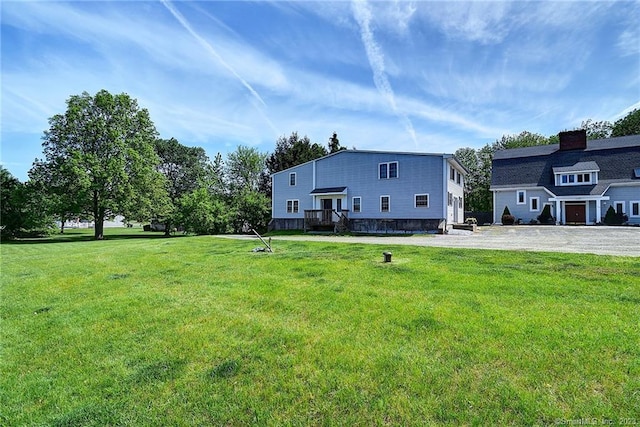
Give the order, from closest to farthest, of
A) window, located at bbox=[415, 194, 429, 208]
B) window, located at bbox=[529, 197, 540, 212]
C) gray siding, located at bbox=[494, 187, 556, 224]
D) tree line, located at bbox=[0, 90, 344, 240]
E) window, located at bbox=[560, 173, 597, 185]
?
window, located at bbox=[415, 194, 429, 208] < tree line, located at bbox=[0, 90, 344, 240] < window, located at bbox=[560, 173, 597, 185] < gray siding, located at bbox=[494, 187, 556, 224] < window, located at bbox=[529, 197, 540, 212]

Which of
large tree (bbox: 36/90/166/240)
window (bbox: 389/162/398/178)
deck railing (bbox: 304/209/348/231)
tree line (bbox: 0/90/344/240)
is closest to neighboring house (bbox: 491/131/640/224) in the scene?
window (bbox: 389/162/398/178)

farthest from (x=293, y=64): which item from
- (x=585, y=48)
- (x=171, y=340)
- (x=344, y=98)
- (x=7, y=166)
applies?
(x=7, y=166)

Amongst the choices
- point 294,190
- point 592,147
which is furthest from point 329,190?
point 592,147

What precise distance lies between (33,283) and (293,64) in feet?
36.3

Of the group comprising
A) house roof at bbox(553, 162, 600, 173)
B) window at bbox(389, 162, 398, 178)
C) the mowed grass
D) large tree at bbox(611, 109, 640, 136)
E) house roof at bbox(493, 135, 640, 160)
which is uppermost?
large tree at bbox(611, 109, 640, 136)

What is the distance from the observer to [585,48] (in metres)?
10.5

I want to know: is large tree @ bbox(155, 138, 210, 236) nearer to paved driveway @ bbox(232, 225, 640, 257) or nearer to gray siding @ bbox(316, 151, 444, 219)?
gray siding @ bbox(316, 151, 444, 219)

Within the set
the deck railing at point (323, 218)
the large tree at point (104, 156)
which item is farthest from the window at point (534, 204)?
the large tree at point (104, 156)

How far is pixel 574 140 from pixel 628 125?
18.5 m

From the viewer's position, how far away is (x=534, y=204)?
98.6 ft

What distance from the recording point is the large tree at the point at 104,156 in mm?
26172

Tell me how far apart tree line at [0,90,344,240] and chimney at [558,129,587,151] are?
1187 inches

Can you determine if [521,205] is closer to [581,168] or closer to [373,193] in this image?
[581,168]

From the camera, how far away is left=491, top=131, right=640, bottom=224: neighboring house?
89.0 ft
